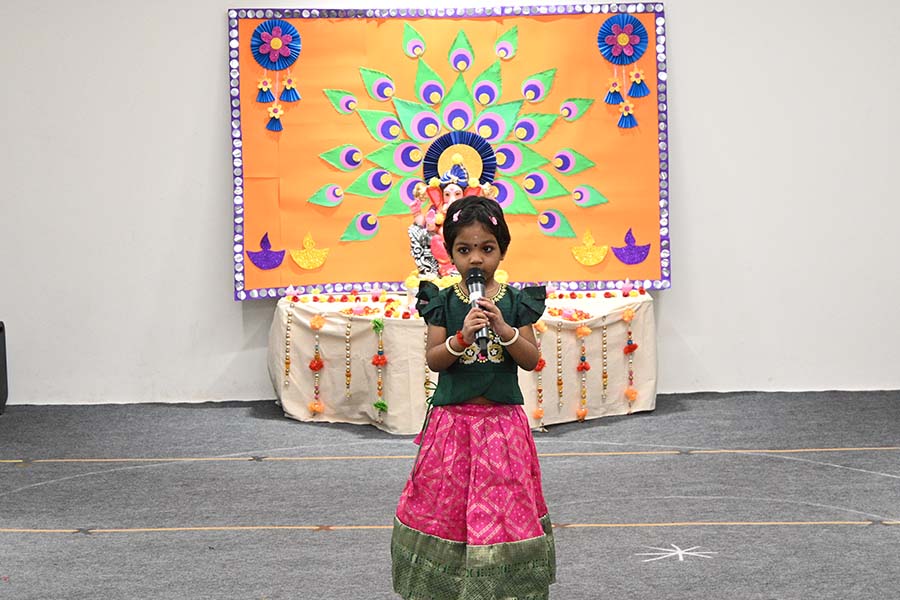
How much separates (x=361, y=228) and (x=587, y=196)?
1.16m

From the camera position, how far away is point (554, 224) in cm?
718

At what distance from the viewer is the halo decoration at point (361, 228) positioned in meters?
7.12

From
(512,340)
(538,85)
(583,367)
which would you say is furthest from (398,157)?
(512,340)

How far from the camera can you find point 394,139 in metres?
7.11

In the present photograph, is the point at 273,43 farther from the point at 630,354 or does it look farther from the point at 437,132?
the point at 630,354

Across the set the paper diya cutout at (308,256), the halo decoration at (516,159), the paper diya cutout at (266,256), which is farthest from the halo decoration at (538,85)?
the paper diya cutout at (266,256)

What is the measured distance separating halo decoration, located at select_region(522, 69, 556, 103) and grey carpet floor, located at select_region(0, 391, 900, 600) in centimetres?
168

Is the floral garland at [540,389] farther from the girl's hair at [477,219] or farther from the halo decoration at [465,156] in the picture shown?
the girl's hair at [477,219]

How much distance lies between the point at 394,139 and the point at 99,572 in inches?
133

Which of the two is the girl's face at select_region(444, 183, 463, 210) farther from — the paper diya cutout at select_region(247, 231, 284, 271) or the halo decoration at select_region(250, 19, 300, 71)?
the halo decoration at select_region(250, 19, 300, 71)

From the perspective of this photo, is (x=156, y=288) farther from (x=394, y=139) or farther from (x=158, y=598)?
(x=158, y=598)

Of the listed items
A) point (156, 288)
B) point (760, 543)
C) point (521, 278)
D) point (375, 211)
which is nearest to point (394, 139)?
point (375, 211)

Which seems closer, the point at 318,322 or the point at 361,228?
the point at 318,322

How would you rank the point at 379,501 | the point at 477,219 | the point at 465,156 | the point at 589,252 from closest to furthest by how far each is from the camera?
the point at 477,219 → the point at 379,501 → the point at 465,156 → the point at 589,252
